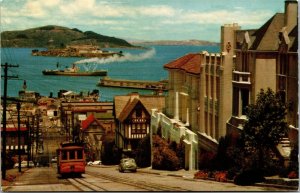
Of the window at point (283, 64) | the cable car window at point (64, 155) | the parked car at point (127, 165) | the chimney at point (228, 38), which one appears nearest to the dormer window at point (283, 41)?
the window at point (283, 64)

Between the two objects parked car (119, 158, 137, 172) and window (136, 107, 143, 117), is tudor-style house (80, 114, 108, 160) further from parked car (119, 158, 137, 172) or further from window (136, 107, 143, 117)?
parked car (119, 158, 137, 172)

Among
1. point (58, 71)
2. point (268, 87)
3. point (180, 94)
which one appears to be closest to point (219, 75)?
point (180, 94)

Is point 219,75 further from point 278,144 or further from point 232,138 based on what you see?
point 278,144

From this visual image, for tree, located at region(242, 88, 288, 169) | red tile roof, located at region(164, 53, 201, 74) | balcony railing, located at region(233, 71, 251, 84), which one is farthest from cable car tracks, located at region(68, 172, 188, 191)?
balcony railing, located at region(233, 71, 251, 84)

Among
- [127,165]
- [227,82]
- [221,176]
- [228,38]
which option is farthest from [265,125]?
[127,165]

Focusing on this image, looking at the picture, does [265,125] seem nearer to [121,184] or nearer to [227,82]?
[227,82]

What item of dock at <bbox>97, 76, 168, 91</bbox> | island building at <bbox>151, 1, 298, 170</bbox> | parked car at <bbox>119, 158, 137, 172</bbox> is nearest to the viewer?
island building at <bbox>151, 1, 298, 170</bbox>
